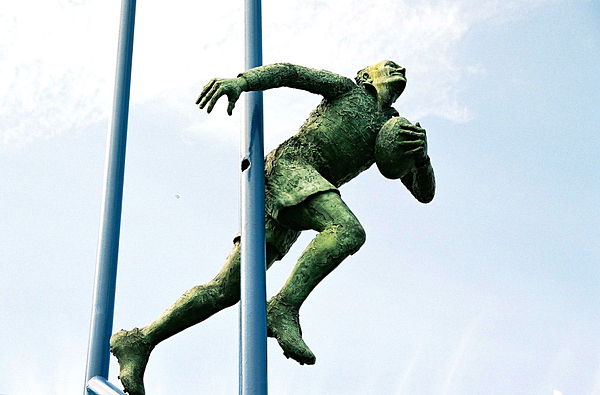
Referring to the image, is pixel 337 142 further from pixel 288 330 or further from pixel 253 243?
pixel 288 330

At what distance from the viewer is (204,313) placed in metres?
3.08

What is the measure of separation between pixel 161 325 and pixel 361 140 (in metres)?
0.94

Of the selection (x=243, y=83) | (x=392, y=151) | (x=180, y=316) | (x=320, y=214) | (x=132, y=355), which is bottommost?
(x=132, y=355)

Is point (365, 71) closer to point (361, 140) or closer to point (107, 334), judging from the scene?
point (361, 140)

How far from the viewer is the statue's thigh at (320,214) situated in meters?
2.87

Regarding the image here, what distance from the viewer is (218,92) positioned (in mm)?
2828

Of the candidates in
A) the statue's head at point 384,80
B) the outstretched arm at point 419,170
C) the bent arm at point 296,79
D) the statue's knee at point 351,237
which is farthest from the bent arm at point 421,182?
the statue's knee at point 351,237

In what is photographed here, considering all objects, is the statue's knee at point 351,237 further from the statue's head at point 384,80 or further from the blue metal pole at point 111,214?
the blue metal pole at point 111,214

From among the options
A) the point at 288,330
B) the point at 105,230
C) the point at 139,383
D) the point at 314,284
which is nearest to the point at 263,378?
the point at 288,330

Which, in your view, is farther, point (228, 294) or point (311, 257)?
point (228, 294)

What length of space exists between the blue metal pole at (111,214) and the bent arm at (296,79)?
0.85 metres

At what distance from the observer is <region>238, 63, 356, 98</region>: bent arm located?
2980mm

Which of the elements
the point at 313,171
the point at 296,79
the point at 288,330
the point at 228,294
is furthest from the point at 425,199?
the point at 288,330

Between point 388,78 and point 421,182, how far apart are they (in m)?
0.41
